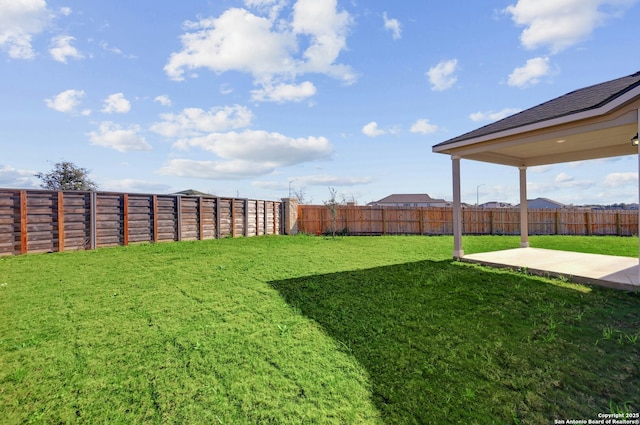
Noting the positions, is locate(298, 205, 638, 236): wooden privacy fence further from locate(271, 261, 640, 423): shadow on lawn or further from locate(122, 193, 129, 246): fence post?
locate(271, 261, 640, 423): shadow on lawn

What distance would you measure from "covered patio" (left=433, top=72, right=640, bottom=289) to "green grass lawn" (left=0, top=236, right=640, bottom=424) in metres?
1.35

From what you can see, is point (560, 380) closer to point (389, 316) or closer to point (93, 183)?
point (389, 316)

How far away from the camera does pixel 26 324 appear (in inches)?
148

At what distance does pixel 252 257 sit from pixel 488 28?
8.61 metres

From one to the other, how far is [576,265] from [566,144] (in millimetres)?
3030

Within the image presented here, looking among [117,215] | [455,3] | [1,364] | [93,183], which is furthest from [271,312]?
[93,183]

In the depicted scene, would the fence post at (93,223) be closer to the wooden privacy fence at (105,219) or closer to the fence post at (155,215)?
the wooden privacy fence at (105,219)

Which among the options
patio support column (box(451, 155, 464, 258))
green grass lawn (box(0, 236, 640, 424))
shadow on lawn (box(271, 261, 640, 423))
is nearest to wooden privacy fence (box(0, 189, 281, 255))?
green grass lawn (box(0, 236, 640, 424))

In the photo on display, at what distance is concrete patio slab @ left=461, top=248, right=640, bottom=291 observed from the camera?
5.05m

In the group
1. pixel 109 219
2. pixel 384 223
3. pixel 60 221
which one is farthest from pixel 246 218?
pixel 384 223

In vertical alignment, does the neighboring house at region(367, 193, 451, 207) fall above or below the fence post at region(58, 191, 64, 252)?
above

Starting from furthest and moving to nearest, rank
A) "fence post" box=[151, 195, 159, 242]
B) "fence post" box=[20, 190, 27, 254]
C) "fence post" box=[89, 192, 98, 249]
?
"fence post" box=[151, 195, 159, 242] < "fence post" box=[89, 192, 98, 249] < "fence post" box=[20, 190, 27, 254]

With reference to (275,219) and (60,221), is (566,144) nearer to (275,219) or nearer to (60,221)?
(275,219)

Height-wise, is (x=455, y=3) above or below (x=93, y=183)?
above
